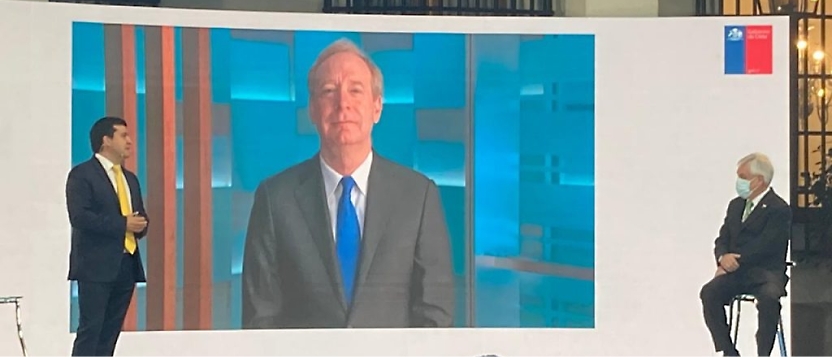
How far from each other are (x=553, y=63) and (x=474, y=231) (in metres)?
1.15

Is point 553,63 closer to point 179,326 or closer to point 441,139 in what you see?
point 441,139

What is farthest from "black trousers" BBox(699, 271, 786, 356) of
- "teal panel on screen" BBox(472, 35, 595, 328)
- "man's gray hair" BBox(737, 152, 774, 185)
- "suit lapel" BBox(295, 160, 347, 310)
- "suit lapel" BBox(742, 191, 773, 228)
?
"suit lapel" BBox(295, 160, 347, 310)

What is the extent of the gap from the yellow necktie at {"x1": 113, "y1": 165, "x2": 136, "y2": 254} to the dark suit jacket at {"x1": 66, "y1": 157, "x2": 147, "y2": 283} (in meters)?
0.03

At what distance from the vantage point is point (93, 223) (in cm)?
637

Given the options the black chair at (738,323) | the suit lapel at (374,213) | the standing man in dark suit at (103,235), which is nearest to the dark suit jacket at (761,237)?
the black chair at (738,323)

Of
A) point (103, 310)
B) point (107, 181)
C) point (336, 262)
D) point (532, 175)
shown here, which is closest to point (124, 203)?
point (107, 181)

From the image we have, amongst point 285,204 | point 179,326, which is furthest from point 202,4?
point 179,326

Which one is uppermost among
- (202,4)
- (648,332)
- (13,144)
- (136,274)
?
(202,4)

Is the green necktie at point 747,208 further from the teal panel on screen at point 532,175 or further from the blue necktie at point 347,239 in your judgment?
the blue necktie at point 347,239

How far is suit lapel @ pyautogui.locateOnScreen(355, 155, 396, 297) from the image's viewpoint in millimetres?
6844

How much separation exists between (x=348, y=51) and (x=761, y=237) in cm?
280

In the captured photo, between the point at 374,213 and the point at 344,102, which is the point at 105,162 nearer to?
the point at 344,102

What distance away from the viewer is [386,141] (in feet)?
22.3

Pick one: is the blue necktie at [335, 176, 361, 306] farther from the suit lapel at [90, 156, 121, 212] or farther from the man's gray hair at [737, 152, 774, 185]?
the man's gray hair at [737, 152, 774, 185]
